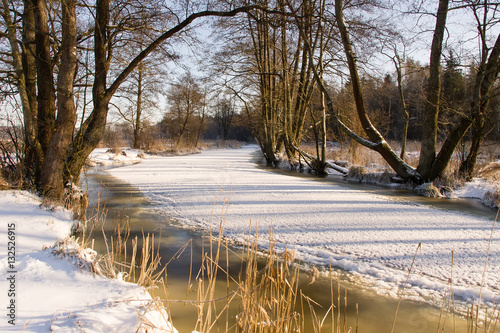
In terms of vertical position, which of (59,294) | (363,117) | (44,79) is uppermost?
(363,117)

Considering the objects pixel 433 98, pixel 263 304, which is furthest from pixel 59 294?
pixel 433 98

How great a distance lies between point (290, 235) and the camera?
4.06m

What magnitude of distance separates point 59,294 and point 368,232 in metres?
3.66

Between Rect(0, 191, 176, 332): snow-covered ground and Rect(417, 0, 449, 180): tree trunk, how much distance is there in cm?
839

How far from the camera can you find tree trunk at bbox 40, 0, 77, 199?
4.52 metres

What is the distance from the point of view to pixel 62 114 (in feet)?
15.1

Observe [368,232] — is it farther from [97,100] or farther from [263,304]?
[97,100]

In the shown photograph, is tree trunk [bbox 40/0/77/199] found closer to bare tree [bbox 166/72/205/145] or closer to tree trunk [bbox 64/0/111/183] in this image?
tree trunk [bbox 64/0/111/183]

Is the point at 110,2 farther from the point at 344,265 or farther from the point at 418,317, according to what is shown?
the point at 418,317

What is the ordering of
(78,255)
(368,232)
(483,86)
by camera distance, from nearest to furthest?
1. (78,255)
2. (368,232)
3. (483,86)

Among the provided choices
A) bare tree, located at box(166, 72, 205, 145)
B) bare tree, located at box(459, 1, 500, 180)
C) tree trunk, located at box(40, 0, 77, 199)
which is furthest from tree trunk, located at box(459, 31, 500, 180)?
bare tree, located at box(166, 72, 205, 145)

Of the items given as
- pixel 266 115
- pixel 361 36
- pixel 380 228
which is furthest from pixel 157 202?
Answer: pixel 266 115

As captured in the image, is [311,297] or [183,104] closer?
[311,297]

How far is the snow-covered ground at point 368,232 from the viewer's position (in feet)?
9.42
